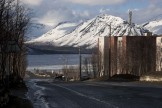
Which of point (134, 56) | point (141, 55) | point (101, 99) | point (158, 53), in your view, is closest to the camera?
point (101, 99)

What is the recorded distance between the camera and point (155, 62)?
124 m

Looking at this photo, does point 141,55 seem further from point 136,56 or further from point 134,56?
point 134,56

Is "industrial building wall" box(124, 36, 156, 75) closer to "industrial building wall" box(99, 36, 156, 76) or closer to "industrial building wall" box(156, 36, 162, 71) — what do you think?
"industrial building wall" box(99, 36, 156, 76)

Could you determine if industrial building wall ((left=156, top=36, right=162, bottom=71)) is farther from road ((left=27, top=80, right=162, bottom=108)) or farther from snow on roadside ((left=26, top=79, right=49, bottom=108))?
road ((left=27, top=80, right=162, bottom=108))

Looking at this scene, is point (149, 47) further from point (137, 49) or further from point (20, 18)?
point (20, 18)

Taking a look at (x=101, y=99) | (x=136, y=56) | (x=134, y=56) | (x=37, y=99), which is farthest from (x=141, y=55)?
(x=101, y=99)

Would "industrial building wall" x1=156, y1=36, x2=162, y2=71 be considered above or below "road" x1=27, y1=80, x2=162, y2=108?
above

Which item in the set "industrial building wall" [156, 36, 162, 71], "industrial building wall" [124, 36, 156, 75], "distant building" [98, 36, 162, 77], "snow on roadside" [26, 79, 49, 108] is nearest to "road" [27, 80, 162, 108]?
"snow on roadside" [26, 79, 49, 108]

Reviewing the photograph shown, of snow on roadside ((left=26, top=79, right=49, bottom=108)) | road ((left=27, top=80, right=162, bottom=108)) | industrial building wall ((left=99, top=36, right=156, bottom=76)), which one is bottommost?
snow on roadside ((left=26, top=79, right=49, bottom=108))

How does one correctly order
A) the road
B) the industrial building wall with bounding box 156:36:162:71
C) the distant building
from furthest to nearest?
the distant building, the industrial building wall with bounding box 156:36:162:71, the road

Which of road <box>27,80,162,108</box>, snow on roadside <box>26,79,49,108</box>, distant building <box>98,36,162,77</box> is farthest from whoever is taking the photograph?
distant building <box>98,36,162,77</box>

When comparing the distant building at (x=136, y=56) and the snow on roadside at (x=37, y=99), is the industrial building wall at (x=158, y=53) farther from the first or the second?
the snow on roadside at (x=37, y=99)

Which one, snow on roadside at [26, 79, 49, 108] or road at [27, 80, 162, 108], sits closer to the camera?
road at [27, 80, 162, 108]

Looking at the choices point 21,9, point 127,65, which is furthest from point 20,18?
point 127,65
